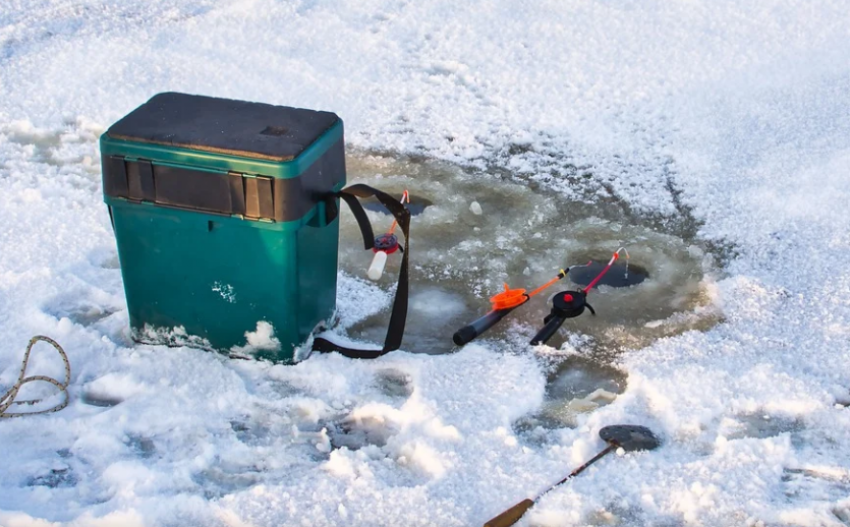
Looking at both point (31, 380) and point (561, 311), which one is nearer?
point (31, 380)

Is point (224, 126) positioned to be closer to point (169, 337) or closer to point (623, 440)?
point (169, 337)

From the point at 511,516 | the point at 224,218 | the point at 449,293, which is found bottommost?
the point at 449,293

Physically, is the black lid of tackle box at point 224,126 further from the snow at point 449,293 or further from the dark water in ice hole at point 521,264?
the dark water in ice hole at point 521,264

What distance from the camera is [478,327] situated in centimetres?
313

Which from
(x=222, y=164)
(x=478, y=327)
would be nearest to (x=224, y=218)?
(x=222, y=164)

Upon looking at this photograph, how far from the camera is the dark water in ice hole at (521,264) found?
Result: 322 cm

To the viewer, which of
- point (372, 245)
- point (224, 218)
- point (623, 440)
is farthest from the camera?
point (372, 245)

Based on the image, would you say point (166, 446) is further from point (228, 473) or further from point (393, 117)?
point (393, 117)

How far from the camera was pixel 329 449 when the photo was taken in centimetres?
266

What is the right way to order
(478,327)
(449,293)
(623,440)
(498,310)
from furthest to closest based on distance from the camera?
(449,293) → (498,310) → (478,327) → (623,440)

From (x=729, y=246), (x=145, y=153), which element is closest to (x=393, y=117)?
(x=729, y=246)

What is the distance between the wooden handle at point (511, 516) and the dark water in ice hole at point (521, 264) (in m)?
0.57

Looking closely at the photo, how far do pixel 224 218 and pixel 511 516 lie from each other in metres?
1.15

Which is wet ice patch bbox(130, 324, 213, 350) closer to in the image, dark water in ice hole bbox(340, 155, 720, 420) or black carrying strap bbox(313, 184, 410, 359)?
black carrying strap bbox(313, 184, 410, 359)
